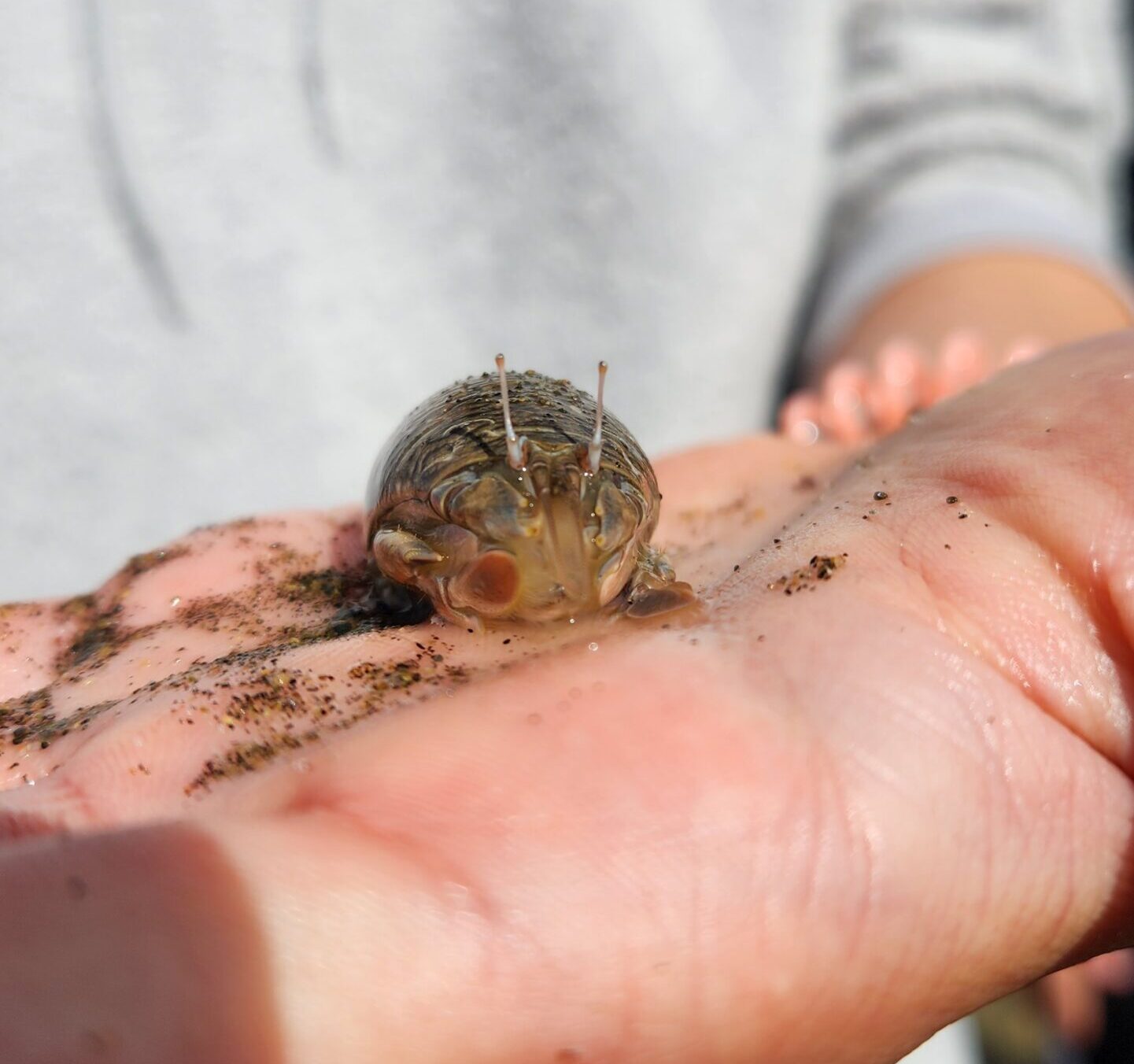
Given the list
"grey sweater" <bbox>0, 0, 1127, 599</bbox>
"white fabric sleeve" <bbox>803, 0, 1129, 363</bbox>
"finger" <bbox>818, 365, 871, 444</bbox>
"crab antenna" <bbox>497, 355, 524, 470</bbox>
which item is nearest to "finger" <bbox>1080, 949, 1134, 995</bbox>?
"finger" <bbox>818, 365, 871, 444</bbox>

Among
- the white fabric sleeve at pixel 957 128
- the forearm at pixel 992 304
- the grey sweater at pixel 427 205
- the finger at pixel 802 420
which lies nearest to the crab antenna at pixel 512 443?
the grey sweater at pixel 427 205

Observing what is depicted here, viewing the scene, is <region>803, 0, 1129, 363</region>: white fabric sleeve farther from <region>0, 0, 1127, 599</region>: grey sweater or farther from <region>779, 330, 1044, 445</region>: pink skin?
<region>779, 330, 1044, 445</region>: pink skin

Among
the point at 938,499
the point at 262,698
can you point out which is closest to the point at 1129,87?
the point at 938,499

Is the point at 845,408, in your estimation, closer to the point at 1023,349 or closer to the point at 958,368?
the point at 958,368

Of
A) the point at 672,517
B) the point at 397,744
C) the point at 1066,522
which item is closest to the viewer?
the point at 397,744

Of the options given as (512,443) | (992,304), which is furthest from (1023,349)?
(512,443)

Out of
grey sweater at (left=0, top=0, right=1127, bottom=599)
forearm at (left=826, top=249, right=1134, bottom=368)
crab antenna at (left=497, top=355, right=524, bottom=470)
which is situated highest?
grey sweater at (left=0, top=0, right=1127, bottom=599)

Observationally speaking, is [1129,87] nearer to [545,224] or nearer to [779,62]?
[779,62]
